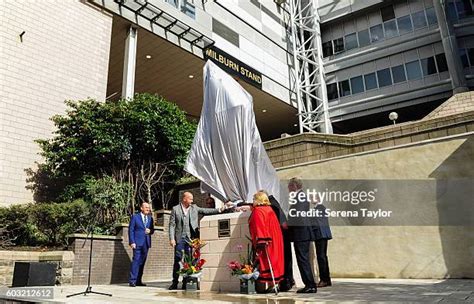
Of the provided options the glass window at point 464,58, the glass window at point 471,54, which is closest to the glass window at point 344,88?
the glass window at point 464,58

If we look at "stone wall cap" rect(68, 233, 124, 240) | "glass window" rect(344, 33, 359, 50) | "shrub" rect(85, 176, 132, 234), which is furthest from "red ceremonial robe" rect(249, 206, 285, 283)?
"glass window" rect(344, 33, 359, 50)

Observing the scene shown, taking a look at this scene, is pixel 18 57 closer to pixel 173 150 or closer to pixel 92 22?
pixel 92 22

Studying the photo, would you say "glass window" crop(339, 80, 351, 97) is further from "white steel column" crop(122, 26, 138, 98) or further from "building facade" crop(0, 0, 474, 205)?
"white steel column" crop(122, 26, 138, 98)

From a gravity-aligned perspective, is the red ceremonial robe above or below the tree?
below

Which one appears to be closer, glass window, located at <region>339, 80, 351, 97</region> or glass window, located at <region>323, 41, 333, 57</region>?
glass window, located at <region>339, 80, 351, 97</region>

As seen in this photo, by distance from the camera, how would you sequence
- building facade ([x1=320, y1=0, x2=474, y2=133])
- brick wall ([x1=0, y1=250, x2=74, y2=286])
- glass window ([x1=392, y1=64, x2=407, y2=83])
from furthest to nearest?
glass window ([x1=392, y1=64, x2=407, y2=83]) → building facade ([x1=320, y1=0, x2=474, y2=133]) → brick wall ([x1=0, y1=250, x2=74, y2=286])

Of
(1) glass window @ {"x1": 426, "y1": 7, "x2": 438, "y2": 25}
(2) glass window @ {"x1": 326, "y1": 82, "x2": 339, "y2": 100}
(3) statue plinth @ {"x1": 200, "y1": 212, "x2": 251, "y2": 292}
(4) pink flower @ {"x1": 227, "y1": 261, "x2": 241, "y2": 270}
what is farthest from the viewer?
(2) glass window @ {"x1": 326, "y1": 82, "x2": 339, "y2": 100}

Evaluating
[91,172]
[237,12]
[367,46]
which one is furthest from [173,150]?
[367,46]

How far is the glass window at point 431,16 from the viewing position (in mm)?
25953

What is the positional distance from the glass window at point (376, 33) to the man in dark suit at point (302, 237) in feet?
84.3

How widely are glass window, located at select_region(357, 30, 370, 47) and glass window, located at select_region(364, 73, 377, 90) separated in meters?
2.69

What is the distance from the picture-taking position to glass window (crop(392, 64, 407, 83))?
26758 mm

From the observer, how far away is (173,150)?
13664mm

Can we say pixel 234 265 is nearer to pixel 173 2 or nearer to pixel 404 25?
pixel 173 2
